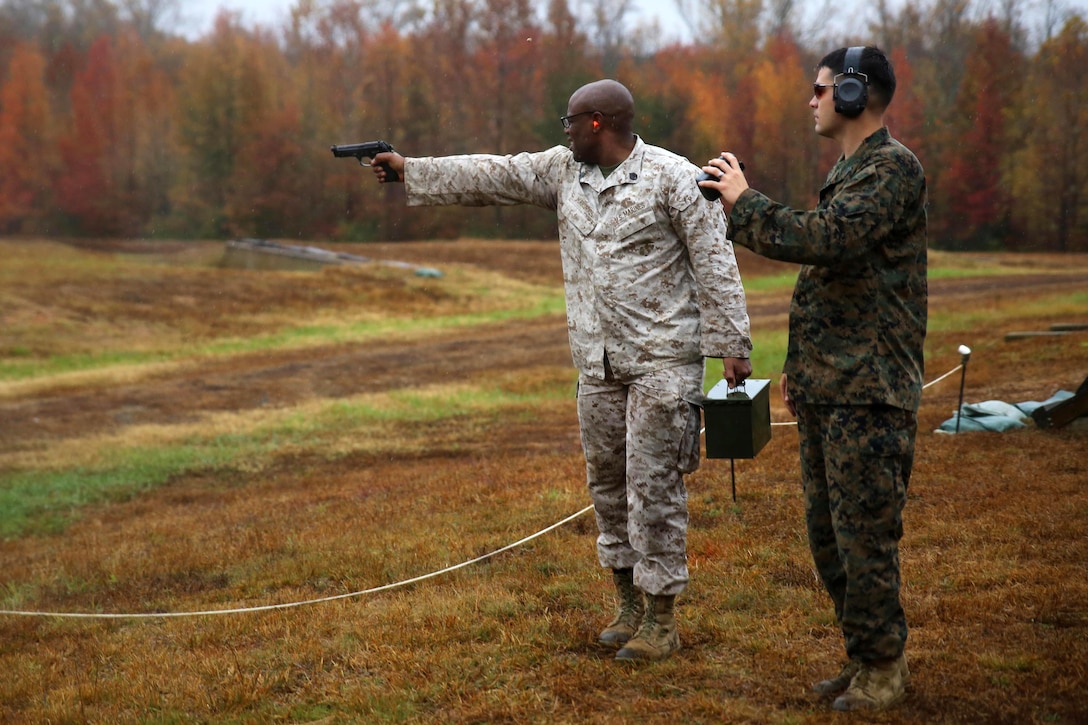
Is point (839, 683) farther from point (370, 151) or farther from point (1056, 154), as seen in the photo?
point (1056, 154)

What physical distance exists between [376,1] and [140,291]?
36.1m

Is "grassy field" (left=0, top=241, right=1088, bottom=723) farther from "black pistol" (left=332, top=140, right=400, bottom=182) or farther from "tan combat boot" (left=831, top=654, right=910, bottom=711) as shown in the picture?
"black pistol" (left=332, top=140, right=400, bottom=182)

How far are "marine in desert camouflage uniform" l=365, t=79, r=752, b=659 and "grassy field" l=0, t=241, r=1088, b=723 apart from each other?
1.74 feet

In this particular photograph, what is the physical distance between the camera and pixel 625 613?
4.62 m

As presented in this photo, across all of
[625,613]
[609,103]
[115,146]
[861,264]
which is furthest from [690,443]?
[115,146]

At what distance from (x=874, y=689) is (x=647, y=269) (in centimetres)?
170

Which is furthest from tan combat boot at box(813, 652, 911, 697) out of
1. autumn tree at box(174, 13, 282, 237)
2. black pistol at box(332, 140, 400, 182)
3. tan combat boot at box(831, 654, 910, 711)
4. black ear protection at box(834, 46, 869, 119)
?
autumn tree at box(174, 13, 282, 237)

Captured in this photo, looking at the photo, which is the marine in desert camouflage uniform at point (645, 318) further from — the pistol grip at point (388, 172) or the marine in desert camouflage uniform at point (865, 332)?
the pistol grip at point (388, 172)

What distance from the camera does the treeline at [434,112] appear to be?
148 ft

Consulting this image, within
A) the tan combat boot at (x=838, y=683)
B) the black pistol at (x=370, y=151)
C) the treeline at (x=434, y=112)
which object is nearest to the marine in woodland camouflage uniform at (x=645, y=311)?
the tan combat boot at (x=838, y=683)

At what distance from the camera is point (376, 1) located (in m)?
61.4

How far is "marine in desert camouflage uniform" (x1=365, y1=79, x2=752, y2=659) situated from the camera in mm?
4242

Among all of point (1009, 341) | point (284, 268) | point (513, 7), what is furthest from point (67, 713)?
point (513, 7)

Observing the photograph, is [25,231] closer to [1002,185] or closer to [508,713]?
[1002,185]
